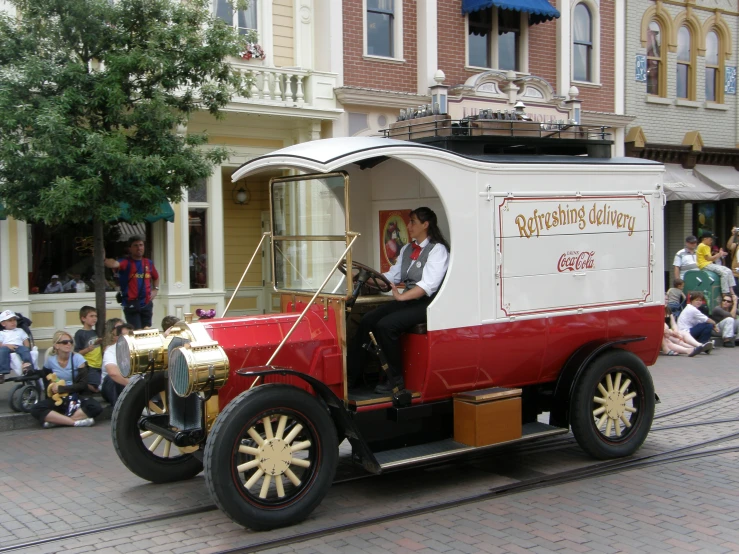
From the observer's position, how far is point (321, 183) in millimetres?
6789

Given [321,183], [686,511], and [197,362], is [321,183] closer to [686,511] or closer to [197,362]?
[197,362]

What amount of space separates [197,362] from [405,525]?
1.74m

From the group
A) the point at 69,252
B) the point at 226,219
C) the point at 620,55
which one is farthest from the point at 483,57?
the point at 69,252

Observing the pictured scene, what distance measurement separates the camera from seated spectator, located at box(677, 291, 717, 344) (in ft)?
48.0

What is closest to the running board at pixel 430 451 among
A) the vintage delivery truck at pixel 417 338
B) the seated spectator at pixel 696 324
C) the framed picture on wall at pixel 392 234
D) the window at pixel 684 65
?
the vintage delivery truck at pixel 417 338

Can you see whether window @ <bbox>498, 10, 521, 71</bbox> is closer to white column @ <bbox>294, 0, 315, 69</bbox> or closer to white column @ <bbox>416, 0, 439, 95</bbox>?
white column @ <bbox>416, 0, 439, 95</bbox>

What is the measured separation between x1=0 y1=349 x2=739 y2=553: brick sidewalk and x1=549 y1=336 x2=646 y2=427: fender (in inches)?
16.1

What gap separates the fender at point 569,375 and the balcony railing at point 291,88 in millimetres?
9187

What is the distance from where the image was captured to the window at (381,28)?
16953 mm

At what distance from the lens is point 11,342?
991 centimetres

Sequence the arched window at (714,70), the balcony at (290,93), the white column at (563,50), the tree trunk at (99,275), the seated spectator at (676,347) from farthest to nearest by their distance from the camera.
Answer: the arched window at (714,70) → the white column at (563,50) → the balcony at (290,93) → the seated spectator at (676,347) → the tree trunk at (99,275)

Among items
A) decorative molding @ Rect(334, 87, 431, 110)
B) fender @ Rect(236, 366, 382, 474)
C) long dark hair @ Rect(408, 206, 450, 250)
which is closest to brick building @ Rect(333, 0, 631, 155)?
decorative molding @ Rect(334, 87, 431, 110)

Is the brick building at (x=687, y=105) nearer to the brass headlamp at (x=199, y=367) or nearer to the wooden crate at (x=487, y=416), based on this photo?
the wooden crate at (x=487, y=416)

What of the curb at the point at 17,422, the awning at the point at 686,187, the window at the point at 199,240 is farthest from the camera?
the awning at the point at 686,187
